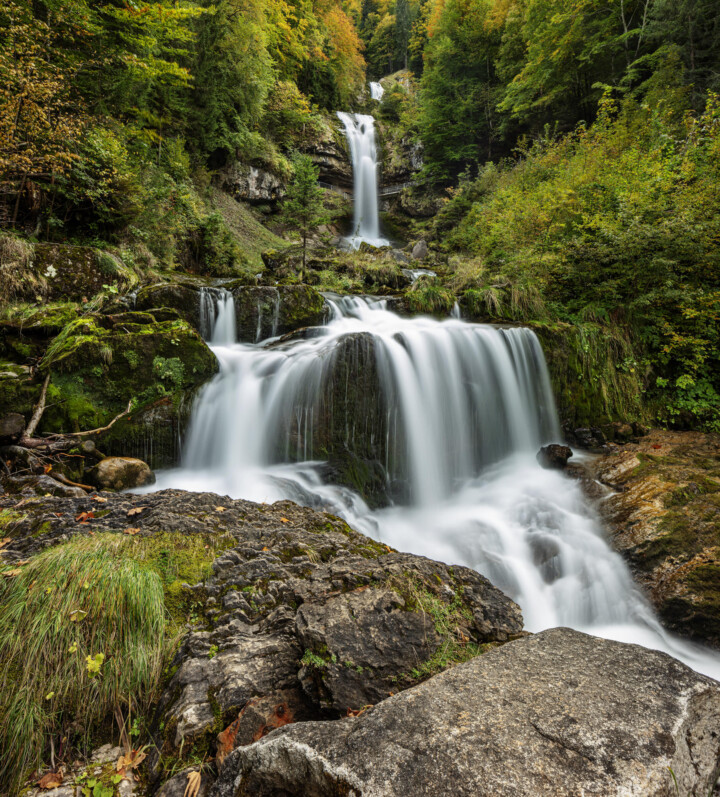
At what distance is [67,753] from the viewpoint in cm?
141

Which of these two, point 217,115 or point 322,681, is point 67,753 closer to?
point 322,681

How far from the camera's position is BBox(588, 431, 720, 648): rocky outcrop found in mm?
3439

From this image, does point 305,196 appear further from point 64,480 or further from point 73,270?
point 64,480

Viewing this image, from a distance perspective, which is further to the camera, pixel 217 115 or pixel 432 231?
pixel 432 231

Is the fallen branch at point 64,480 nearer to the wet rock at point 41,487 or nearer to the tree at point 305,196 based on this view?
the wet rock at point 41,487

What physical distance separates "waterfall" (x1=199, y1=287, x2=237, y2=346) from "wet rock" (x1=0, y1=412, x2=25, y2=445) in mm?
3972

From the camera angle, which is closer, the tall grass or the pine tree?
the tall grass

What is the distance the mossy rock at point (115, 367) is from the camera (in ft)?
15.7

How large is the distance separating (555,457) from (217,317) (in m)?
7.38

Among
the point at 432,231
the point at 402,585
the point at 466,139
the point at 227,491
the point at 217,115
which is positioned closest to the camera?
the point at 402,585

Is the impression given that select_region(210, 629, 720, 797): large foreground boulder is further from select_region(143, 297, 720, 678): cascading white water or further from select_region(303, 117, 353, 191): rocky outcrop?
select_region(303, 117, 353, 191): rocky outcrop

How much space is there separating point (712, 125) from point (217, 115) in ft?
55.9

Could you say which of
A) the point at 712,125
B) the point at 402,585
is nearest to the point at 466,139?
the point at 712,125

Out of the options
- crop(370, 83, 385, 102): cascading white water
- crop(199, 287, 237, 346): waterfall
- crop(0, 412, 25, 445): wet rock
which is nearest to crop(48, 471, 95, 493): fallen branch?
crop(0, 412, 25, 445): wet rock
